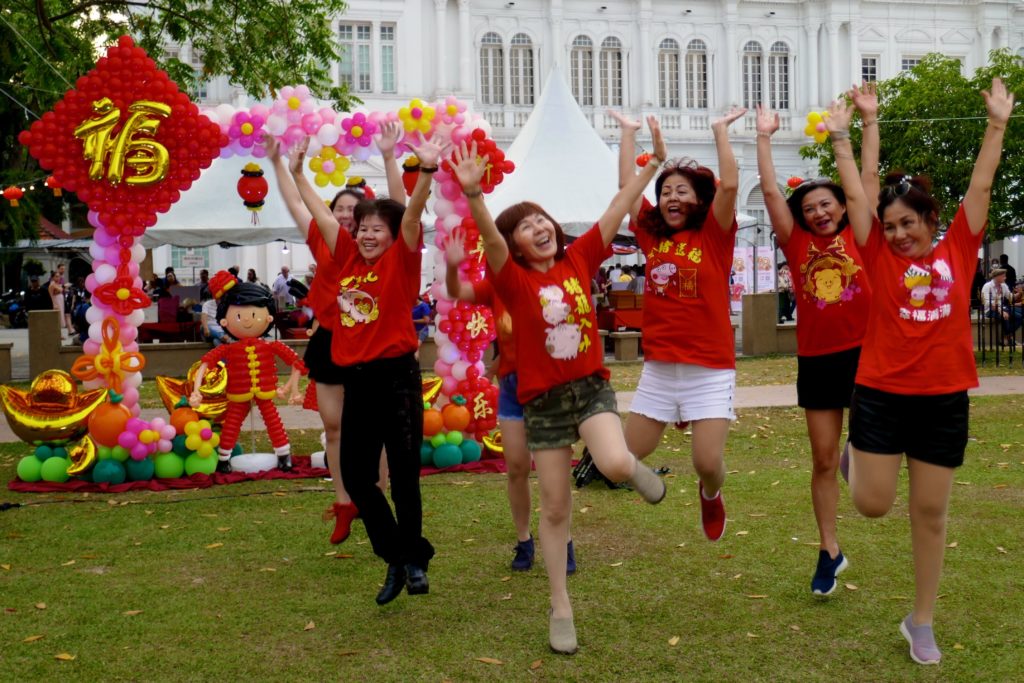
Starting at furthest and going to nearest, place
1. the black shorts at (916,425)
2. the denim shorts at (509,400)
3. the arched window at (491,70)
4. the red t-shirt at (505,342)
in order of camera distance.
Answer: the arched window at (491,70), the denim shorts at (509,400), the red t-shirt at (505,342), the black shorts at (916,425)

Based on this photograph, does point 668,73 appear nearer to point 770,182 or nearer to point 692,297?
point 770,182

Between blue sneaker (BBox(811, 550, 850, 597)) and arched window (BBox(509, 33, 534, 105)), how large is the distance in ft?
120

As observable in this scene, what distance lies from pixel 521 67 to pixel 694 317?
36.6 m

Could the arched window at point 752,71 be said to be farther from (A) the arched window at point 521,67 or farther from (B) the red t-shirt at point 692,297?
(B) the red t-shirt at point 692,297

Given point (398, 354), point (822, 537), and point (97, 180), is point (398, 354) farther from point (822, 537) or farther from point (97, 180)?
point (97, 180)

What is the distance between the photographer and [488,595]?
544cm

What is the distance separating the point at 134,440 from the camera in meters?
8.74

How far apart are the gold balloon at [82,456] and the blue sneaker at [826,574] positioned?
19.1 feet

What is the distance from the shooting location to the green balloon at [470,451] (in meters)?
9.27

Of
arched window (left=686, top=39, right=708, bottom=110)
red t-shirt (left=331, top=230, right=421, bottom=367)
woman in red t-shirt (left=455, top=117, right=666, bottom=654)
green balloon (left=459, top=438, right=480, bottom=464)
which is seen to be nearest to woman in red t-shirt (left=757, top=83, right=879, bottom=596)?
woman in red t-shirt (left=455, top=117, right=666, bottom=654)

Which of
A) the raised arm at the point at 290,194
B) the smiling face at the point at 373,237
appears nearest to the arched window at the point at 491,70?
A: the raised arm at the point at 290,194

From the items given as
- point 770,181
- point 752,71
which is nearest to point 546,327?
point 770,181

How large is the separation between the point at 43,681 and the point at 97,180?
524cm

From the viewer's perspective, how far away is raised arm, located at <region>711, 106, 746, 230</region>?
16.4ft
